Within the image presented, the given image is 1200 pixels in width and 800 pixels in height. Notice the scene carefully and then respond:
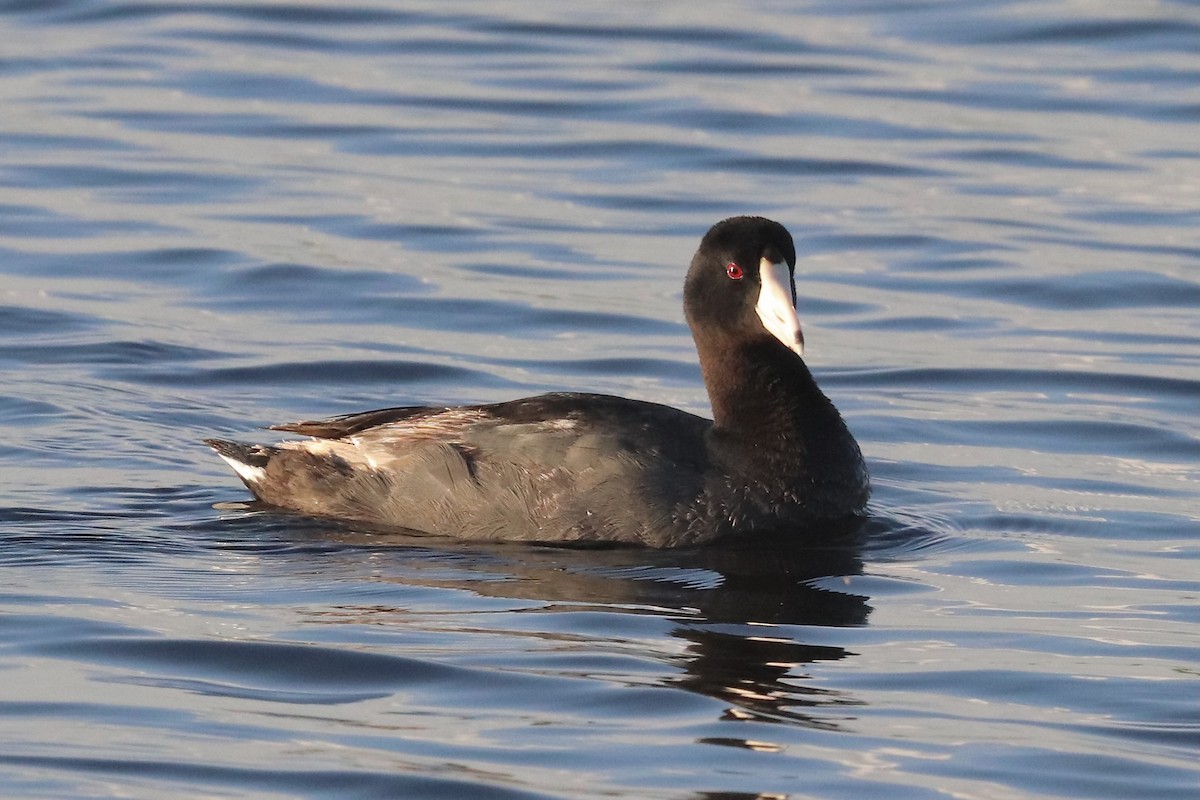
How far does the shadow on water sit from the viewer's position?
276 inches

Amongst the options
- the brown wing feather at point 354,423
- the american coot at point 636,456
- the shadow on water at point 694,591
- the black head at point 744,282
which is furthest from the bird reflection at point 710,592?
the black head at point 744,282

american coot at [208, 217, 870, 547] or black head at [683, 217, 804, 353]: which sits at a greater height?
black head at [683, 217, 804, 353]

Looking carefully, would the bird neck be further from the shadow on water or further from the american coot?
the shadow on water

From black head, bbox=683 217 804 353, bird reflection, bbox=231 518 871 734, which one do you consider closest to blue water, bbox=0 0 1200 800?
bird reflection, bbox=231 518 871 734

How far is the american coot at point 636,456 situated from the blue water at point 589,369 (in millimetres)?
200

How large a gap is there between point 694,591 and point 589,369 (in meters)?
4.22

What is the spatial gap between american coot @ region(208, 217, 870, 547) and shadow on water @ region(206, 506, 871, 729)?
0.13 m

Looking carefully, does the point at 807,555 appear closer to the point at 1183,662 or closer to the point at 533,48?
the point at 1183,662

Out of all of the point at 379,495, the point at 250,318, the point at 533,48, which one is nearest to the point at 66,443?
the point at 379,495

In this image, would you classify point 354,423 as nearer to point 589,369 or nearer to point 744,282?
point 744,282

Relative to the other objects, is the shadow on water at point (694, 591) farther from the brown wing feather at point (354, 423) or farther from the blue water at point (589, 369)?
the brown wing feather at point (354, 423)

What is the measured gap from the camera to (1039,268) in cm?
1459

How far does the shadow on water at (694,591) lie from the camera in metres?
7.01

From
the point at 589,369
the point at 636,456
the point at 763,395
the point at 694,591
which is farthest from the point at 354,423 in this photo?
the point at 589,369
